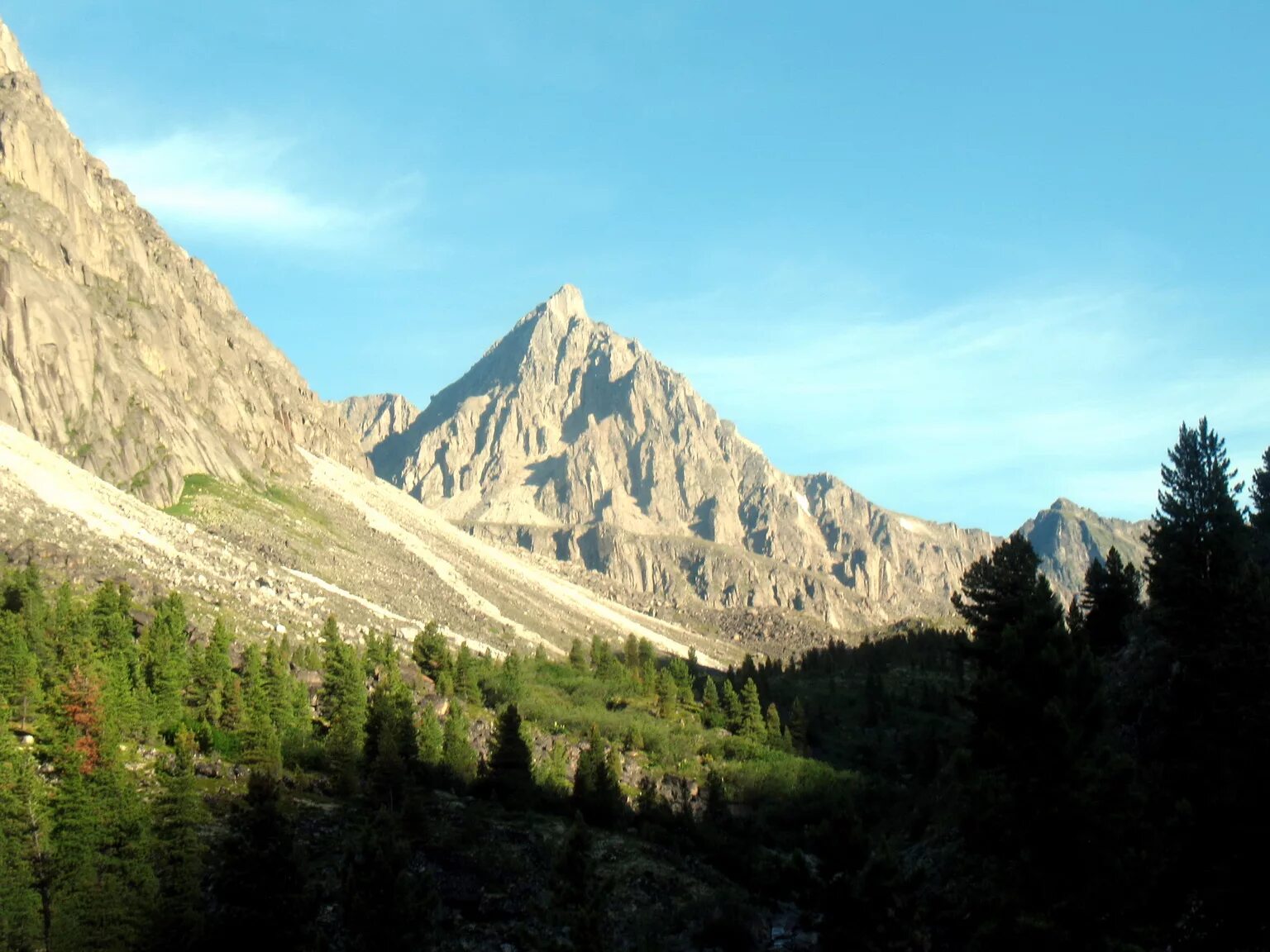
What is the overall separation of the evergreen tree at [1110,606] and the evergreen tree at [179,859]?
58.0 metres

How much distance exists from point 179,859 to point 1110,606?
2614 inches

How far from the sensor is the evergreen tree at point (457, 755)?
7138cm

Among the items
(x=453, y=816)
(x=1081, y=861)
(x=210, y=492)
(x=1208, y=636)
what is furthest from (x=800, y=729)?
(x=210, y=492)

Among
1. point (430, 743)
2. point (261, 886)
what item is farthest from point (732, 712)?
point (261, 886)

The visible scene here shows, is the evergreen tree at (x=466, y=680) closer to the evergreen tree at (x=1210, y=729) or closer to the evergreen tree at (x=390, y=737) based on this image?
the evergreen tree at (x=390, y=737)

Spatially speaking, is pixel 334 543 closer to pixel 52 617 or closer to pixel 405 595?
pixel 405 595

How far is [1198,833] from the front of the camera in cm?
2933

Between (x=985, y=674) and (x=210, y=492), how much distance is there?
170 meters

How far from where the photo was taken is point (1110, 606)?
267ft

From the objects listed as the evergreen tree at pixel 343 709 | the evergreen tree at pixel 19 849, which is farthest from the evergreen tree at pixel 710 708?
the evergreen tree at pixel 19 849

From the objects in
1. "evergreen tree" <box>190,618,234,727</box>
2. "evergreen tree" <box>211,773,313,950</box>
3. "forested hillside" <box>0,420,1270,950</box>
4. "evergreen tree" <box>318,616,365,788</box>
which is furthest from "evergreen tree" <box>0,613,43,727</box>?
"evergreen tree" <box>211,773,313,950</box>

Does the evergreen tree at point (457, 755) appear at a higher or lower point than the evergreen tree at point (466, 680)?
lower

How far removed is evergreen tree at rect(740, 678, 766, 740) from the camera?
113 meters

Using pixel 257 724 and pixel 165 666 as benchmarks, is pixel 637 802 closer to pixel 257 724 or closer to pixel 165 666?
pixel 257 724
